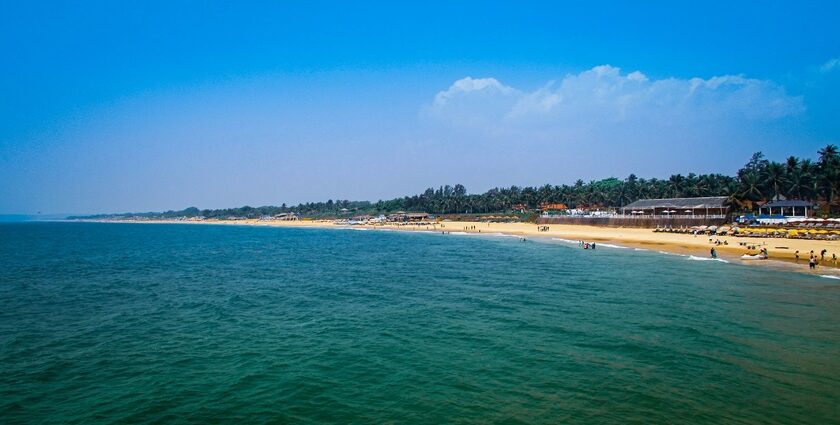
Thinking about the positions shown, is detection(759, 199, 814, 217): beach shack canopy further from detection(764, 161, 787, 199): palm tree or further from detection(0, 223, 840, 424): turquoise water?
detection(0, 223, 840, 424): turquoise water

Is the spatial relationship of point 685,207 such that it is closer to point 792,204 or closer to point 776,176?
point 792,204

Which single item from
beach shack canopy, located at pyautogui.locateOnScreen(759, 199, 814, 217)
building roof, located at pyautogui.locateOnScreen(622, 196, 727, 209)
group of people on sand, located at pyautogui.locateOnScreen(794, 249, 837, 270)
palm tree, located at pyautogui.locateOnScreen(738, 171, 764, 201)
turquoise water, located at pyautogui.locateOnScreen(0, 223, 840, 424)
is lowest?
turquoise water, located at pyautogui.locateOnScreen(0, 223, 840, 424)

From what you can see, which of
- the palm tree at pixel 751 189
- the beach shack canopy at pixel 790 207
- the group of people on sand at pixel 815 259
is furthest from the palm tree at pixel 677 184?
the group of people on sand at pixel 815 259

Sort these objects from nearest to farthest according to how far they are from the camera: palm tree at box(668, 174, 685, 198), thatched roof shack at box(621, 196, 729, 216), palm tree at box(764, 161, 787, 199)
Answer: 1. thatched roof shack at box(621, 196, 729, 216)
2. palm tree at box(764, 161, 787, 199)
3. palm tree at box(668, 174, 685, 198)

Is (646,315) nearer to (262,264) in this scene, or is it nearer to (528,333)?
(528,333)

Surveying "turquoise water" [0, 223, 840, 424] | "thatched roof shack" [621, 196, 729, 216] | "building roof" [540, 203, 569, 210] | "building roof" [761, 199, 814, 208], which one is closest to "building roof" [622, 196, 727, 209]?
"thatched roof shack" [621, 196, 729, 216]

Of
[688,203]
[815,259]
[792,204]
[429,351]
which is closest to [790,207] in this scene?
[792,204]

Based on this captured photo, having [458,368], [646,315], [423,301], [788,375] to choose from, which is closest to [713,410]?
[788,375]
